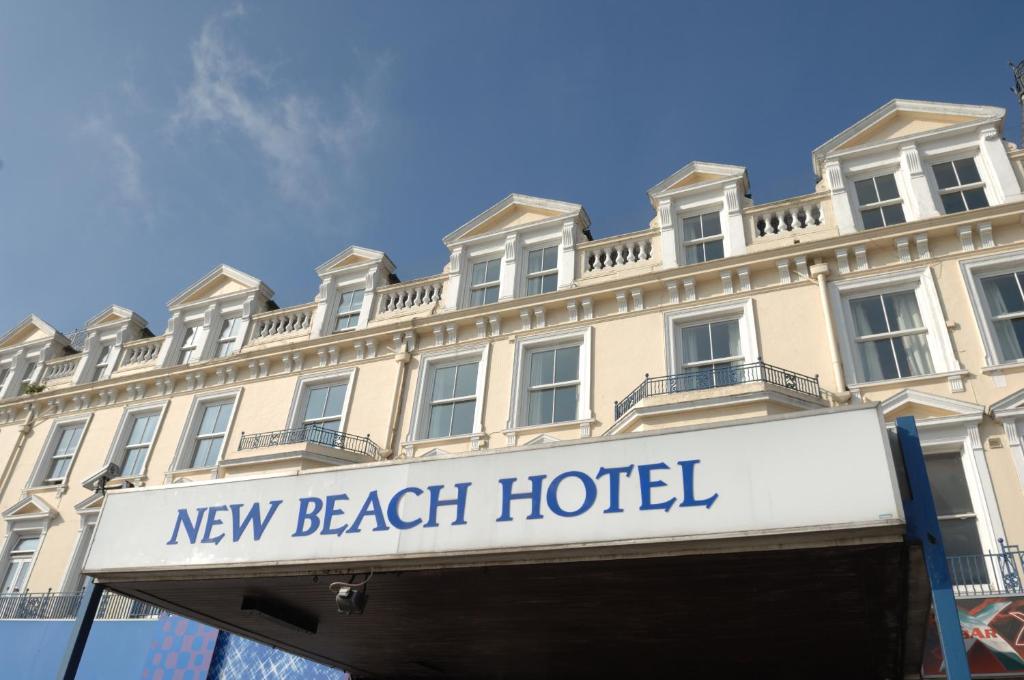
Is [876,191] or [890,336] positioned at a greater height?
[876,191]

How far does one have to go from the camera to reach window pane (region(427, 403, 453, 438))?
1820 cm

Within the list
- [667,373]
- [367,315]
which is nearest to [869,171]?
[667,373]

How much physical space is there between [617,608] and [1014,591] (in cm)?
775

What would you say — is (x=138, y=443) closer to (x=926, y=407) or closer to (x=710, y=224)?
(x=710, y=224)

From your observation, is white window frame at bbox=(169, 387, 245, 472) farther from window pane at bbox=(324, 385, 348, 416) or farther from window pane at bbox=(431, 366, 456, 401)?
window pane at bbox=(431, 366, 456, 401)

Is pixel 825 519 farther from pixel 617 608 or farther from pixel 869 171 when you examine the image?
pixel 869 171

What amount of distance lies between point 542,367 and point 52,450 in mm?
16028

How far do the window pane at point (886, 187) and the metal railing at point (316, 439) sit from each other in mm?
12796

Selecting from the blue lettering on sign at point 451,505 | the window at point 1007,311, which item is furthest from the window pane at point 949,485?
the blue lettering on sign at point 451,505

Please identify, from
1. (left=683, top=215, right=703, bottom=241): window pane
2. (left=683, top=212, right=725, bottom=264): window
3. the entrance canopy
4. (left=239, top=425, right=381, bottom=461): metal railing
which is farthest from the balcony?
(left=239, top=425, right=381, bottom=461): metal railing

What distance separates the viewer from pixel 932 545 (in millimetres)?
5629

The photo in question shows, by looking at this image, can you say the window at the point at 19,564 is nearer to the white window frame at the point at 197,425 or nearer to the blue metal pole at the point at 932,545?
the white window frame at the point at 197,425

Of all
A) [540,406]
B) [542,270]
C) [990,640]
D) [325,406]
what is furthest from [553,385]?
[990,640]

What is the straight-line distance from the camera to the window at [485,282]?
66.1 feet
